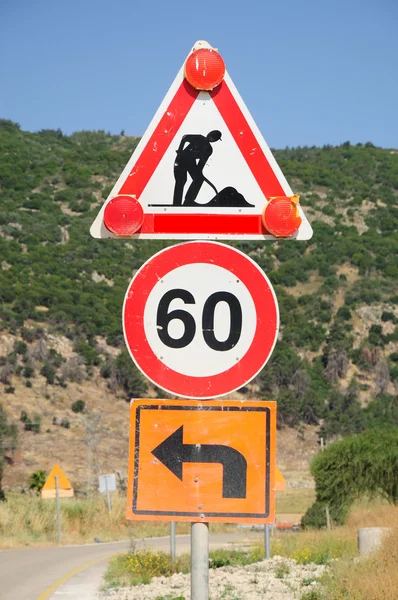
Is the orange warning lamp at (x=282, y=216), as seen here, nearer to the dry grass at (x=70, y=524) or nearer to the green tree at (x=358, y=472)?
the dry grass at (x=70, y=524)

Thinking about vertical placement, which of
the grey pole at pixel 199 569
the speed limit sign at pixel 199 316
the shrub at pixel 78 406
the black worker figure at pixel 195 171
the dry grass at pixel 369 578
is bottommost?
the dry grass at pixel 369 578

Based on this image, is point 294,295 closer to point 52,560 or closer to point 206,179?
point 52,560

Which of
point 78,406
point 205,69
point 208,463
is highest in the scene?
point 78,406

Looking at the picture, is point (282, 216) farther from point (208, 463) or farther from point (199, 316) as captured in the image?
point (208, 463)

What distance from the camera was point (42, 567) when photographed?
20359 mm

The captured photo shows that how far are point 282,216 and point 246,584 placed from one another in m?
11.8

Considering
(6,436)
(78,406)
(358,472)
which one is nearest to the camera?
(358,472)

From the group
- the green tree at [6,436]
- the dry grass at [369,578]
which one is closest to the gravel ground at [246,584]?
the dry grass at [369,578]

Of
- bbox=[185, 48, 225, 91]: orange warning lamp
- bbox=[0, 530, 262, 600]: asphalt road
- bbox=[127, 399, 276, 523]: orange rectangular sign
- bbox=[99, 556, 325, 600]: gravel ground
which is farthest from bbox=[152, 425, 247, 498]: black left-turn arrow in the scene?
bbox=[0, 530, 262, 600]: asphalt road

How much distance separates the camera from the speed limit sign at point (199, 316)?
3.70 meters

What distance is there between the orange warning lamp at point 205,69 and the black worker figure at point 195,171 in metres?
0.18

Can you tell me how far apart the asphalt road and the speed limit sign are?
461 inches

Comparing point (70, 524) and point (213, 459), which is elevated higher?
point (213, 459)

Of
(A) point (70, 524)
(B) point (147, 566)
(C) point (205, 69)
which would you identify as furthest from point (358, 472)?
(C) point (205, 69)
